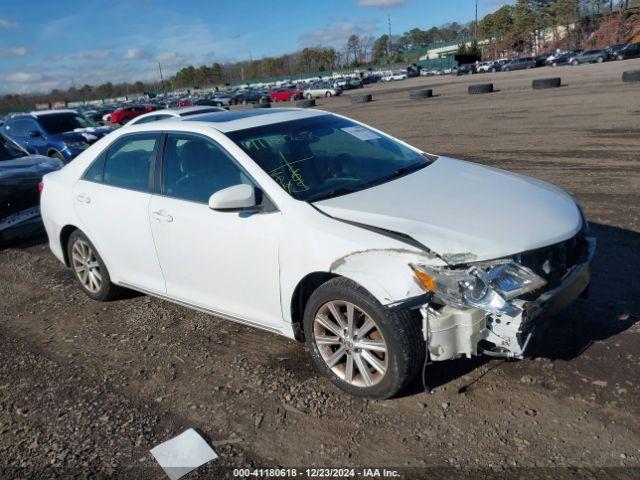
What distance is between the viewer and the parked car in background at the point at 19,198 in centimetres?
749

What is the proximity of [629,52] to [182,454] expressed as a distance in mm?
65004

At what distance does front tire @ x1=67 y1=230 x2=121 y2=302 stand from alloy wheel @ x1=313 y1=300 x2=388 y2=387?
8.32 ft

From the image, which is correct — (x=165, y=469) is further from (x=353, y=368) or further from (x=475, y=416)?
(x=475, y=416)

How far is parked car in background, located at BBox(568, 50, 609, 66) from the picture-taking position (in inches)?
2256

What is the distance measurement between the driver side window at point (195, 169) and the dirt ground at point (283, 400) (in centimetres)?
118

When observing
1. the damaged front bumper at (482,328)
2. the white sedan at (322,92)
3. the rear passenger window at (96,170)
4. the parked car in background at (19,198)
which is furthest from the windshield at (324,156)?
the white sedan at (322,92)

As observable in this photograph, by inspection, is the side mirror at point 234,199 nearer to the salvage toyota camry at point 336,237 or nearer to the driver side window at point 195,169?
the salvage toyota camry at point 336,237

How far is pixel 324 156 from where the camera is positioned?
411 centimetres

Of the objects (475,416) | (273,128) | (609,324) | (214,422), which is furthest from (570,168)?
(214,422)

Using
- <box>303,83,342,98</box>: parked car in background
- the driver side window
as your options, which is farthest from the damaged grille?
<box>303,83,342,98</box>: parked car in background

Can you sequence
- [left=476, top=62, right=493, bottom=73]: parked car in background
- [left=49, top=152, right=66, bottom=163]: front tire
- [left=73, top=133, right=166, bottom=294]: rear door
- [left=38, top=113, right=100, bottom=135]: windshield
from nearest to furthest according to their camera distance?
[left=73, top=133, right=166, bottom=294]: rear door
[left=49, top=152, right=66, bottom=163]: front tire
[left=38, top=113, right=100, bottom=135]: windshield
[left=476, top=62, right=493, bottom=73]: parked car in background

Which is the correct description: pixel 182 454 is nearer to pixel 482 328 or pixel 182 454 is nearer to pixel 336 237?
pixel 336 237

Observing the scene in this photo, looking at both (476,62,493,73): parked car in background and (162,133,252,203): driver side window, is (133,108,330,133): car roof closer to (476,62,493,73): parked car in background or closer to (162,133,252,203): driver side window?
(162,133,252,203): driver side window

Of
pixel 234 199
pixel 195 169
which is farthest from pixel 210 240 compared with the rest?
pixel 195 169
